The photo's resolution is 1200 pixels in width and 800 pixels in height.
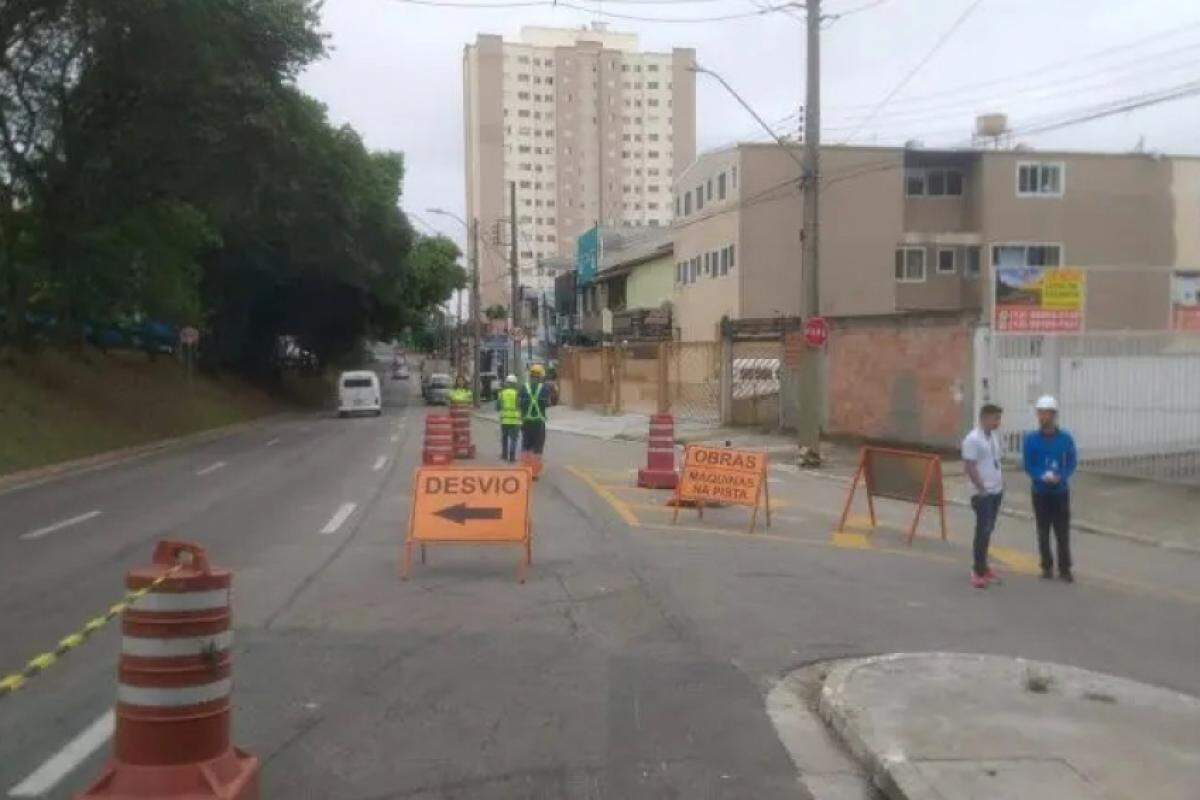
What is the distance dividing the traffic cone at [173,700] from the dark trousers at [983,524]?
8.26 meters

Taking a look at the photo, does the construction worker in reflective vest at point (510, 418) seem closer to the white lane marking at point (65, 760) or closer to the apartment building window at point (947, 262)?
the white lane marking at point (65, 760)

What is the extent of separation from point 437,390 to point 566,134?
49507 mm

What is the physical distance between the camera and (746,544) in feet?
49.3

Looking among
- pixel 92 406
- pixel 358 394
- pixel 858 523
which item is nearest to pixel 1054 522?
pixel 858 523

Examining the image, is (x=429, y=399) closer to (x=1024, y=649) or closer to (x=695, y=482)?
(x=695, y=482)

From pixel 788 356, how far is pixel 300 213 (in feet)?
60.6

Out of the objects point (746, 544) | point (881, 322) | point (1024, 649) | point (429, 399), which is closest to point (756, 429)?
point (881, 322)

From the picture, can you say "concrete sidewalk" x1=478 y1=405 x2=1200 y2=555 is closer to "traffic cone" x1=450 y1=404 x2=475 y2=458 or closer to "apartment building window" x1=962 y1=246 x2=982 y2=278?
"traffic cone" x1=450 y1=404 x2=475 y2=458

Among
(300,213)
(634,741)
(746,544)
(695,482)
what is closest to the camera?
(634,741)

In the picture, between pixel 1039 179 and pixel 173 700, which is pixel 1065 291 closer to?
pixel 173 700

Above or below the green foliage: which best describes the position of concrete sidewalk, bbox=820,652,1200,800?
below

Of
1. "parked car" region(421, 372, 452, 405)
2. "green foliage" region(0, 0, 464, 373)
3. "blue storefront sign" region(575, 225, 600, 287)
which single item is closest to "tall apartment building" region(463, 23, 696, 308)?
"parked car" region(421, 372, 452, 405)

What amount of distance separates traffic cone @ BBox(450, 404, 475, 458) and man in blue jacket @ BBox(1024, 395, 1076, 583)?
16.2 meters

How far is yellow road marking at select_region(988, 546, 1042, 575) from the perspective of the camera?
1395 cm
